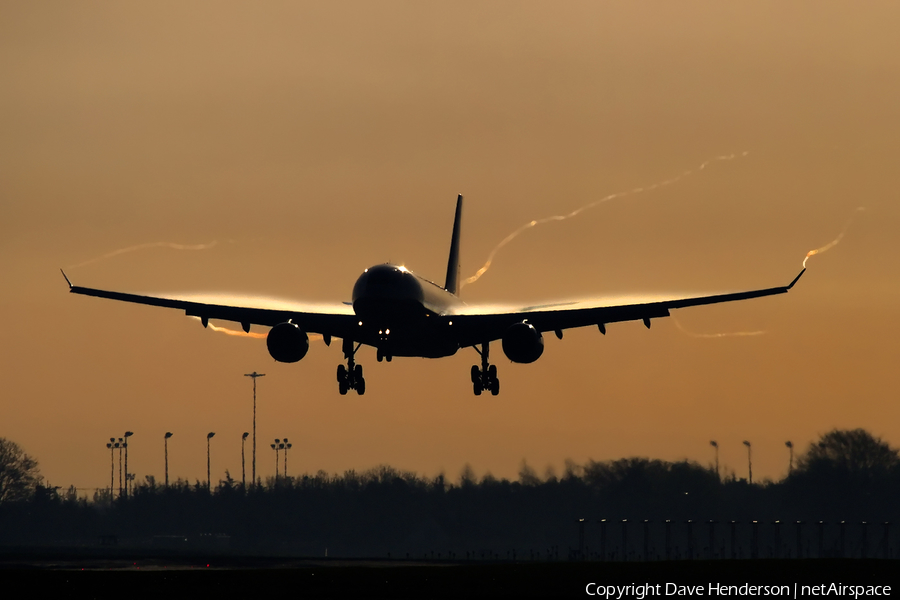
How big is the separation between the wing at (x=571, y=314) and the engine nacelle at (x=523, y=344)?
7.53ft

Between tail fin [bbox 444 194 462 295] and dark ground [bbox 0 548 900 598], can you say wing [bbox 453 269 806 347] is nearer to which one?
dark ground [bbox 0 548 900 598]

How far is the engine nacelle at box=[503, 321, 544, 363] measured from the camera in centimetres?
8962

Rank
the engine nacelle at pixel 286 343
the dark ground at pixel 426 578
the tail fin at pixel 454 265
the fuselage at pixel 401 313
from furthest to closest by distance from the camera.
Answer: the tail fin at pixel 454 265, the engine nacelle at pixel 286 343, the fuselage at pixel 401 313, the dark ground at pixel 426 578

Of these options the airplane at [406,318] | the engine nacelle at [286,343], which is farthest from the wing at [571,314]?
the engine nacelle at [286,343]

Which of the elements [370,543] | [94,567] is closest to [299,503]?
[370,543]

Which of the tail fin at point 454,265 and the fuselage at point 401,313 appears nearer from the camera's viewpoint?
the fuselage at point 401,313

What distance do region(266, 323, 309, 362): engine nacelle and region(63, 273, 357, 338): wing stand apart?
258 centimetres

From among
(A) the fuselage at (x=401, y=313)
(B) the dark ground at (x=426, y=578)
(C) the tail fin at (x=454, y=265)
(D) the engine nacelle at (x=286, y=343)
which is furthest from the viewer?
(C) the tail fin at (x=454, y=265)

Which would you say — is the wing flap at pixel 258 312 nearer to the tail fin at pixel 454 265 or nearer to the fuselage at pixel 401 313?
the fuselage at pixel 401 313

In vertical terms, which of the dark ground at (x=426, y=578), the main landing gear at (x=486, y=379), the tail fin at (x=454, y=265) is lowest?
the dark ground at (x=426, y=578)

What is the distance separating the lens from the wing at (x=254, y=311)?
9150 cm

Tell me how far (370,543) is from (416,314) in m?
105

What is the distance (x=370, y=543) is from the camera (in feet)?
618

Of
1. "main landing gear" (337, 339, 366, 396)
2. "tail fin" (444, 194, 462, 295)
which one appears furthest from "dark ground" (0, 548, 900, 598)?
"tail fin" (444, 194, 462, 295)
